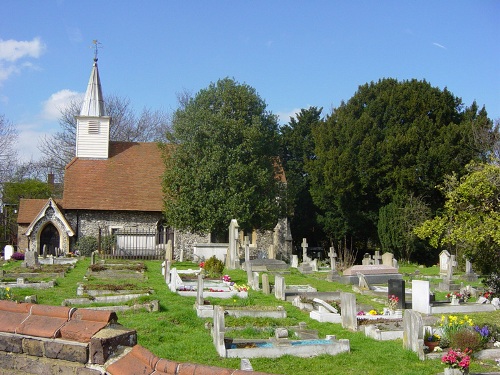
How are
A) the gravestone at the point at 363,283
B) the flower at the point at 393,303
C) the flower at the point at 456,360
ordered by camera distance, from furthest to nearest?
1. the gravestone at the point at 363,283
2. the flower at the point at 393,303
3. the flower at the point at 456,360

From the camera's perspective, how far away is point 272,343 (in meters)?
9.67

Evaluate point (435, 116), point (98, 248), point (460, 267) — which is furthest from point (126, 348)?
point (435, 116)

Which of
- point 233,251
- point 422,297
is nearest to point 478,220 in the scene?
point 422,297

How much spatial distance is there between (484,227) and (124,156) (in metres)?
26.6

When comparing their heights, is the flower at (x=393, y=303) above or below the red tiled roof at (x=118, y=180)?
below

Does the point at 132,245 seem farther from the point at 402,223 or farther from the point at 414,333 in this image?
the point at 414,333

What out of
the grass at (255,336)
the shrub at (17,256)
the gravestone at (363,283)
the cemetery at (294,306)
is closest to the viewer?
the grass at (255,336)

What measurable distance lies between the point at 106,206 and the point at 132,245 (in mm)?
2972

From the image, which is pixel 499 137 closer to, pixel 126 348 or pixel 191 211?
pixel 191 211

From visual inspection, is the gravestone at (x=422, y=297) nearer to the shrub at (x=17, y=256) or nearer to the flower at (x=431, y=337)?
the flower at (x=431, y=337)

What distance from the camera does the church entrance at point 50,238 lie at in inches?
1287

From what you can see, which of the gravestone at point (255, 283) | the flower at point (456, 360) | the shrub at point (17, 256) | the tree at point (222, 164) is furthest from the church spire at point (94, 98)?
the flower at point (456, 360)

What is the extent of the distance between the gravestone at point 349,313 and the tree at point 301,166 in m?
26.8

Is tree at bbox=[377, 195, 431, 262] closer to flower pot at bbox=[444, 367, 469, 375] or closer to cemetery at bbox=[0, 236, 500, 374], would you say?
cemetery at bbox=[0, 236, 500, 374]
